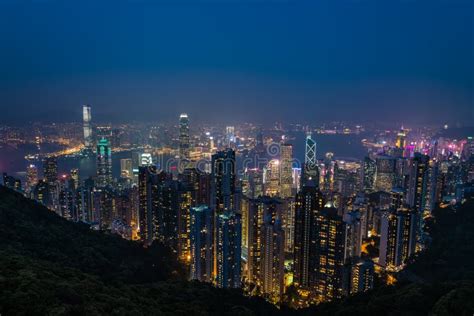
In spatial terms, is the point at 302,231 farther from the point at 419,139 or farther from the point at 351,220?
the point at 419,139

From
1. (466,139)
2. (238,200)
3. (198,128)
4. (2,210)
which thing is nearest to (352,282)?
(238,200)

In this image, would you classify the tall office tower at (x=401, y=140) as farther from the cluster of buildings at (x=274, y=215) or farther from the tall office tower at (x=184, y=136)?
the tall office tower at (x=184, y=136)

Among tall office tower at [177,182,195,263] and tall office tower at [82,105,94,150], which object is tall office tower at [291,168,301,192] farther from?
tall office tower at [82,105,94,150]

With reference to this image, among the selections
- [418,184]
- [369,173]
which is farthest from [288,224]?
[369,173]

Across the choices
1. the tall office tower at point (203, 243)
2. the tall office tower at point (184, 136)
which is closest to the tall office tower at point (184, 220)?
the tall office tower at point (203, 243)

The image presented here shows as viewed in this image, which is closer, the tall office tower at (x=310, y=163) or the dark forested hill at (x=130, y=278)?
the dark forested hill at (x=130, y=278)
